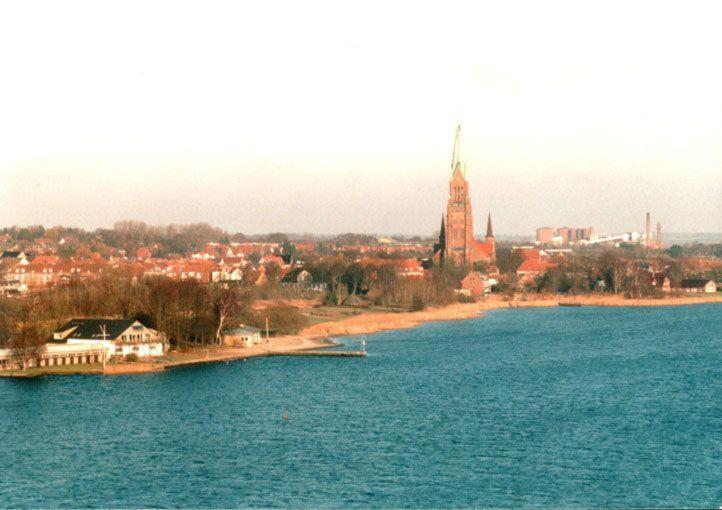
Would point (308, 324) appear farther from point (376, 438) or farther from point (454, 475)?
point (454, 475)

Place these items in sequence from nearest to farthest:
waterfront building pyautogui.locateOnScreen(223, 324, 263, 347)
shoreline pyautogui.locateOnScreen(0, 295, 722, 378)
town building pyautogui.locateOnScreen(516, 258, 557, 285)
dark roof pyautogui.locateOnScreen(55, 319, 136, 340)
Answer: shoreline pyautogui.locateOnScreen(0, 295, 722, 378), dark roof pyautogui.locateOnScreen(55, 319, 136, 340), waterfront building pyautogui.locateOnScreen(223, 324, 263, 347), town building pyautogui.locateOnScreen(516, 258, 557, 285)

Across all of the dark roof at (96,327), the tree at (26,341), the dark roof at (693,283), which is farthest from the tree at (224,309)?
the dark roof at (693,283)

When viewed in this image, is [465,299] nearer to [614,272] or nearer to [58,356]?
[614,272]

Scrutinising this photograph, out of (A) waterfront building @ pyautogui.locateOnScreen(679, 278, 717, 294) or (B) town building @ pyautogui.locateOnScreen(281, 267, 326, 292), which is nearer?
(B) town building @ pyautogui.locateOnScreen(281, 267, 326, 292)

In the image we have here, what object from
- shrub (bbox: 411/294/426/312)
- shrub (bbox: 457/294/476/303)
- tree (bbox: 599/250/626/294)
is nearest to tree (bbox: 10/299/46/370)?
shrub (bbox: 411/294/426/312)

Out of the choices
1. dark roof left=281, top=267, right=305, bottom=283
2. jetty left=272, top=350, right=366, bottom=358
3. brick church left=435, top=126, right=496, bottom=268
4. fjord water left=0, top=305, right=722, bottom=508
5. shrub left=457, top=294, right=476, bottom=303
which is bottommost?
fjord water left=0, top=305, right=722, bottom=508

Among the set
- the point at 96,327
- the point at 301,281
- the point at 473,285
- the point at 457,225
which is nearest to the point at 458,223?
the point at 457,225

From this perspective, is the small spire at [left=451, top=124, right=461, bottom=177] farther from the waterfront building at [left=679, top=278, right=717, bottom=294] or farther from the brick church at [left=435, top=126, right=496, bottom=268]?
the waterfront building at [left=679, top=278, right=717, bottom=294]
